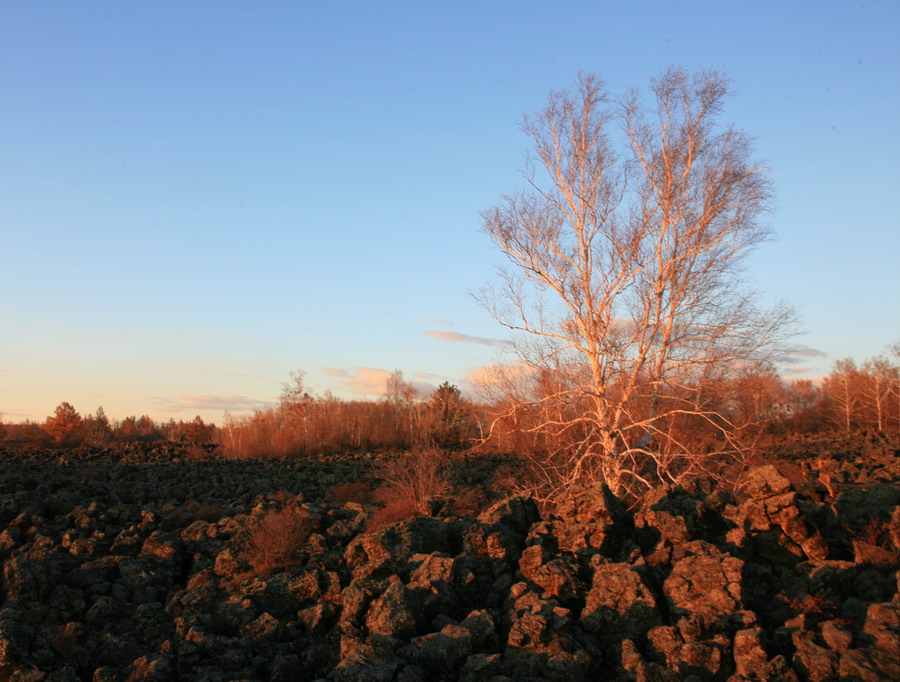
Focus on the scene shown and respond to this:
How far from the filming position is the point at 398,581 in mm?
10062

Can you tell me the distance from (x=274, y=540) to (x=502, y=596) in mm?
4329

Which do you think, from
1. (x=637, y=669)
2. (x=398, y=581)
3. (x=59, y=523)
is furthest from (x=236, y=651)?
(x=59, y=523)

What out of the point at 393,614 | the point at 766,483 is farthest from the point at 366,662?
the point at 766,483

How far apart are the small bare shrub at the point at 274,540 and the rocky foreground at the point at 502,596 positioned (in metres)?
0.10

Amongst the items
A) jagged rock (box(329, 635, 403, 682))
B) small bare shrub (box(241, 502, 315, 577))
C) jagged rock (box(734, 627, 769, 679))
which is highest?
small bare shrub (box(241, 502, 315, 577))

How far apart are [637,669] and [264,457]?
36468 mm

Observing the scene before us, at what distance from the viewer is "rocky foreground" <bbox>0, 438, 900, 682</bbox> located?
8.30 m

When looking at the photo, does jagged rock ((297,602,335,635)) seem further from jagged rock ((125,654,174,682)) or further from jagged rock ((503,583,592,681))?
jagged rock ((503,583,592,681))

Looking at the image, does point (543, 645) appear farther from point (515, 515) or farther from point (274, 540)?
point (274, 540)

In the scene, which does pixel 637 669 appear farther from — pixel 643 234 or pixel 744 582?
pixel 643 234

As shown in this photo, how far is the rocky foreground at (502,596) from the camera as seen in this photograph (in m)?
8.30

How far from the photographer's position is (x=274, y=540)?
1238 centimetres

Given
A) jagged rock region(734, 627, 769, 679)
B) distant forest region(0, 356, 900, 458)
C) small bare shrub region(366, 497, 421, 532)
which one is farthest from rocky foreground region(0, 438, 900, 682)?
distant forest region(0, 356, 900, 458)

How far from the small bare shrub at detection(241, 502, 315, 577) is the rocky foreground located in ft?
0.34
